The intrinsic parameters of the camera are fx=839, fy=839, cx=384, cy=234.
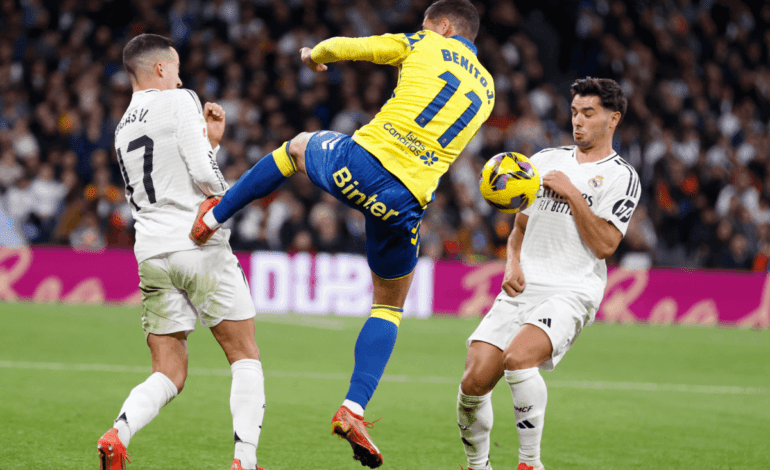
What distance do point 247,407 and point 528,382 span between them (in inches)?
56.1

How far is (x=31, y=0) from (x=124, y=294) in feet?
23.4

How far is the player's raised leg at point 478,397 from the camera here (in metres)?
4.46

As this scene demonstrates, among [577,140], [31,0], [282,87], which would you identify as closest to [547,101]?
[282,87]

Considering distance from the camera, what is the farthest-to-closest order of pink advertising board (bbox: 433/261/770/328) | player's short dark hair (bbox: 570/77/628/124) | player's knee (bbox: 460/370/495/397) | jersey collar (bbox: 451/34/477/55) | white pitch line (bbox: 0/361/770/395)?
pink advertising board (bbox: 433/261/770/328)
white pitch line (bbox: 0/361/770/395)
player's short dark hair (bbox: 570/77/628/124)
player's knee (bbox: 460/370/495/397)
jersey collar (bbox: 451/34/477/55)

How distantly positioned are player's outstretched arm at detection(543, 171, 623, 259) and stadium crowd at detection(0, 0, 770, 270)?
8.67 meters

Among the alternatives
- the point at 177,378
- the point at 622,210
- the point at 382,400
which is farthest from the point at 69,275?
the point at 622,210

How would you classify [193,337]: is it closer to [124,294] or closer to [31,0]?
[124,294]

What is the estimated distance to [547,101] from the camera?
1644 cm

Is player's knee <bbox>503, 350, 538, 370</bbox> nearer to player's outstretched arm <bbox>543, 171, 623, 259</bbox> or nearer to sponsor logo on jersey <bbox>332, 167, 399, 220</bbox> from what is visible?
player's outstretched arm <bbox>543, 171, 623, 259</bbox>

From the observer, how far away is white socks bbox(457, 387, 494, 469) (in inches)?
177

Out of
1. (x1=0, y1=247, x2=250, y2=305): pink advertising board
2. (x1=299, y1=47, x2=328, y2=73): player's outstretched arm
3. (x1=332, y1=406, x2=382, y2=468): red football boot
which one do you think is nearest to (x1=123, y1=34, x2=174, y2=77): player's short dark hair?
(x1=299, y1=47, x2=328, y2=73): player's outstretched arm

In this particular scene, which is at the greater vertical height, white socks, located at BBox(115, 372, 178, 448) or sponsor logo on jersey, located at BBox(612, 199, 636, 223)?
sponsor logo on jersey, located at BBox(612, 199, 636, 223)

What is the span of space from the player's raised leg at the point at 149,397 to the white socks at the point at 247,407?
0.29 m

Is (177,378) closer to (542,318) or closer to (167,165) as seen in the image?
(167,165)
